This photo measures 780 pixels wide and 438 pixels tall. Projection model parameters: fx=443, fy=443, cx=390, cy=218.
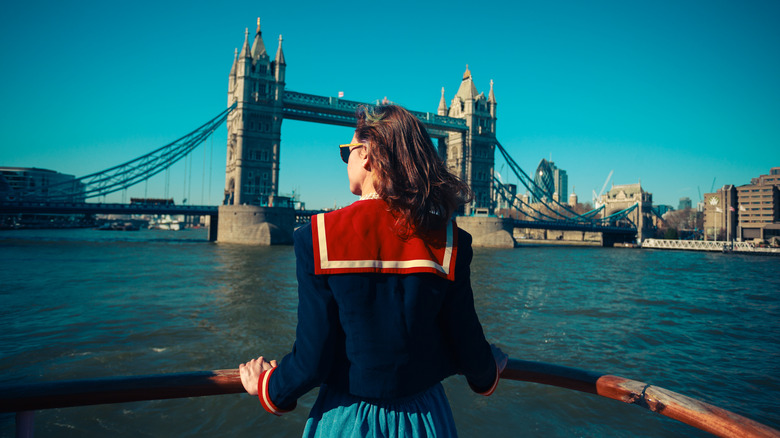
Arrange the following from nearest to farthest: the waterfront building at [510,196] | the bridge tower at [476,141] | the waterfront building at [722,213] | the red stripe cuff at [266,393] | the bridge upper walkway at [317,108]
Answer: the red stripe cuff at [266,393] < the bridge upper walkway at [317,108] < the waterfront building at [510,196] < the bridge tower at [476,141] < the waterfront building at [722,213]

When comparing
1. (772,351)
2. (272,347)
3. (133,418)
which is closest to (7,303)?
(272,347)

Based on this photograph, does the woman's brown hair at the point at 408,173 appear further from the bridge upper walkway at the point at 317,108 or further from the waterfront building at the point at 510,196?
the waterfront building at the point at 510,196

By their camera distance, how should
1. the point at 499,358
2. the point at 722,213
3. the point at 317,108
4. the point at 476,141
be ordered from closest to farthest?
the point at 499,358 < the point at 317,108 < the point at 476,141 < the point at 722,213

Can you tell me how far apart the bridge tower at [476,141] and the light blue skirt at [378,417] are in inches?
2081

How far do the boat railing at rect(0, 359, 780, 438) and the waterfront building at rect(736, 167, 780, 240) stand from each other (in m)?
80.2

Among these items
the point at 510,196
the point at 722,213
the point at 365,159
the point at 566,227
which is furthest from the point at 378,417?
the point at 722,213

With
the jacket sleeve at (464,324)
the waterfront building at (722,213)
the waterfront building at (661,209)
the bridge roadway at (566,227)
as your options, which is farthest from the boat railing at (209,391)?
the waterfront building at (661,209)

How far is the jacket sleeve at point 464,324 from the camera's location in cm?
124

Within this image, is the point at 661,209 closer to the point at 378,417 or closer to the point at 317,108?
the point at 317,108

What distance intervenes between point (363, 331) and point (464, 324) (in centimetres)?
32

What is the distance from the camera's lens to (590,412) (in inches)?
204

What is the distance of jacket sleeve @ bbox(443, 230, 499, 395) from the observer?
124cm

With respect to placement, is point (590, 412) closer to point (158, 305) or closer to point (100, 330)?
point (100, 330)

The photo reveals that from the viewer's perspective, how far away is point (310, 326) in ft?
3.67
